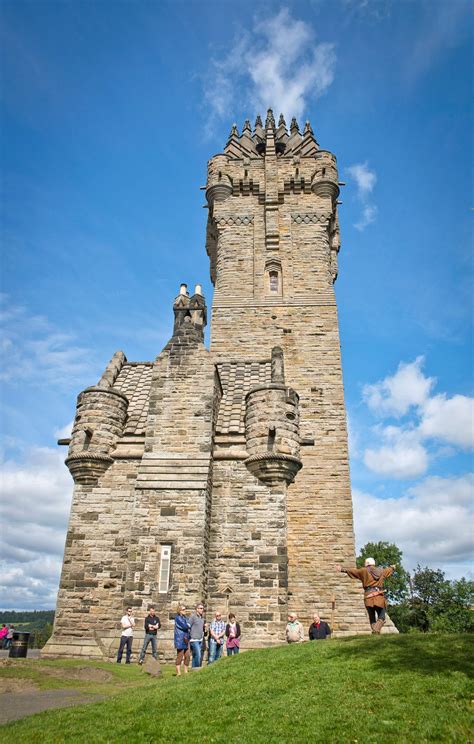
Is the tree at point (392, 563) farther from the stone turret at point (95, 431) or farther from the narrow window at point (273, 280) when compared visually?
the stone turret at point (95, 431)

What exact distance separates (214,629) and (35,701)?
405cm

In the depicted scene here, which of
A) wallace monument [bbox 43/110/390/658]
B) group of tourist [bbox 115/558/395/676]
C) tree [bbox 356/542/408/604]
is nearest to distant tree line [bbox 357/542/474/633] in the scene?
tree [bbox 356/542/408/604]

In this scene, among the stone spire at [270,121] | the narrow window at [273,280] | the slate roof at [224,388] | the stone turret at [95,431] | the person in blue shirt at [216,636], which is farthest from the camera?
the stone spire at [270,121]

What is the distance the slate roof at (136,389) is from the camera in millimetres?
15617

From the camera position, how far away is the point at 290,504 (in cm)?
1961

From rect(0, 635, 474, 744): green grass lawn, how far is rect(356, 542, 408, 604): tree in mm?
41907

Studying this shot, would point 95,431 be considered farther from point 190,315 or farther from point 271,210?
point 271,210

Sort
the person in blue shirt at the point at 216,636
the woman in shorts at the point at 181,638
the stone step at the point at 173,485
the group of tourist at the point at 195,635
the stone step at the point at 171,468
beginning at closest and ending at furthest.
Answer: the woman in shorts at the point at 181,638
the group of tourist at the point at 195,635
the person in blue shirt at the point at 216,636
the stone step at the point at 173,485
the stone step at the point at 171,468

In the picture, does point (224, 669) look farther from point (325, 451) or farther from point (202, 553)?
point (325, 451)

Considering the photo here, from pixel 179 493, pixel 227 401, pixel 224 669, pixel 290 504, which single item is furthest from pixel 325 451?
pixel 224 669

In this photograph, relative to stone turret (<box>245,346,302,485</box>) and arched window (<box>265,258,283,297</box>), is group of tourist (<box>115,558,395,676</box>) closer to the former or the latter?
stone turret (<box>245,346,302,485</box>)

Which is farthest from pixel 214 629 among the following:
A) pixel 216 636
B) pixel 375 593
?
pixel 375 593

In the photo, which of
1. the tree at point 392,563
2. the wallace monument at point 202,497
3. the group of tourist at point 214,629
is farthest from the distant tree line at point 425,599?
the group of tourist at point 214,629

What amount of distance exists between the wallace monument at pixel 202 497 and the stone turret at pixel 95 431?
3 centimetres
